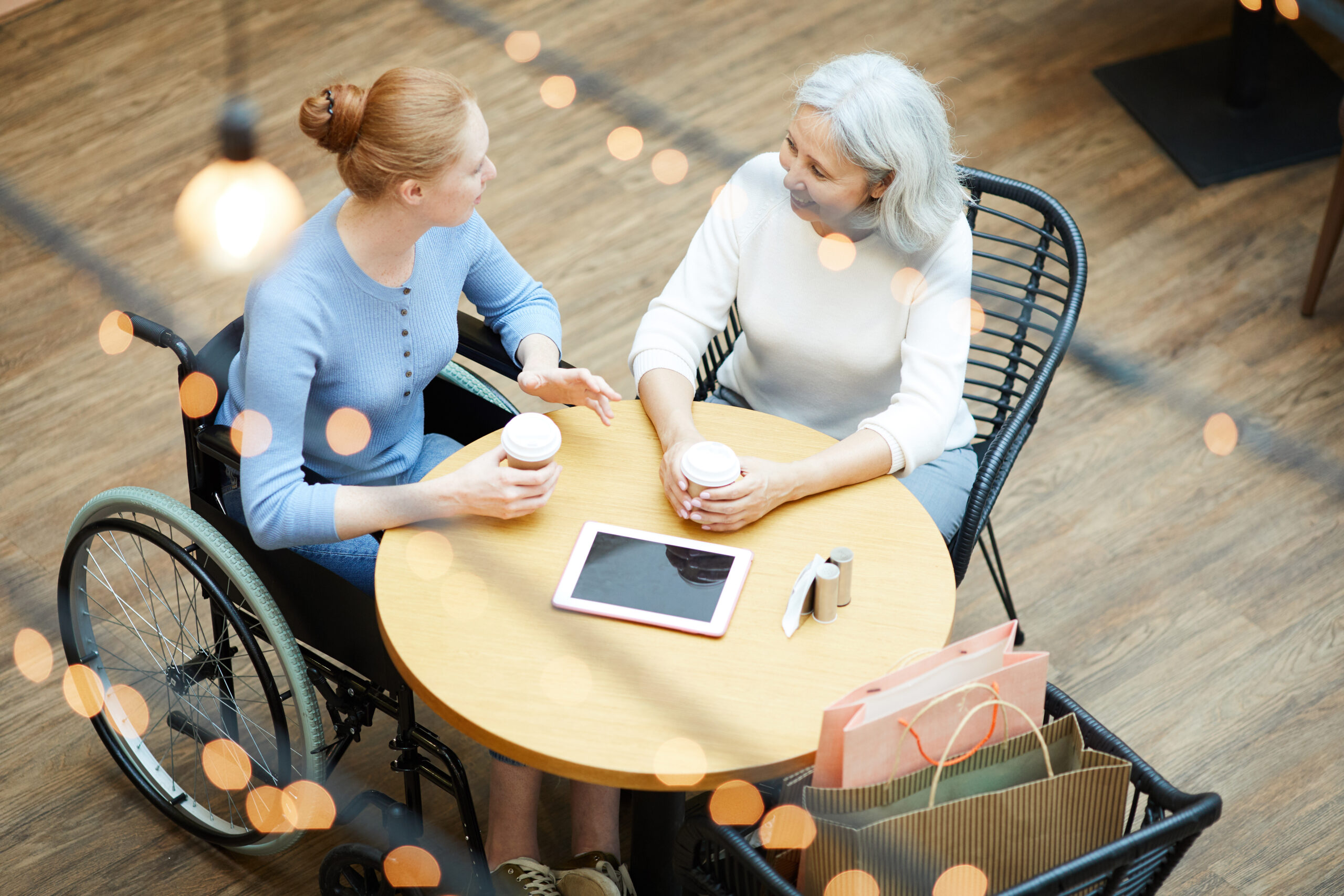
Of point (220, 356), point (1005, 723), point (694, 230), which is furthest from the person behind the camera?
point (694, 230)

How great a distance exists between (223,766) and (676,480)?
3.28 feet

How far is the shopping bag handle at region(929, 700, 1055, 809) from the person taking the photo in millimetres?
1319

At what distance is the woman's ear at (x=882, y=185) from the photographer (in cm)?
175

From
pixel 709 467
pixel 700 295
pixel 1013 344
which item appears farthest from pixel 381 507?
pixel 1013 344

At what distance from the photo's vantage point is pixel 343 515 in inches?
62.4

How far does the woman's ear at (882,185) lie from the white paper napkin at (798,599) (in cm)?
55

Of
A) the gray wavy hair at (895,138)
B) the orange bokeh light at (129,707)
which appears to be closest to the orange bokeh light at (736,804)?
the gray wavy hair at (895,138)

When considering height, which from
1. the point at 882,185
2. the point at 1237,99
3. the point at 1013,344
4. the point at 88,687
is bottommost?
the point at 88,687

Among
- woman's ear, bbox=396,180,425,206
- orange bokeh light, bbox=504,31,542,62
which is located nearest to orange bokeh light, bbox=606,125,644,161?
orange bokeh light, bbox=504,31,542,62

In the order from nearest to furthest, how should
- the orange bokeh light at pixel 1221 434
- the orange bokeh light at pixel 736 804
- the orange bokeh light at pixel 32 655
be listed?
the orange bokeh light at pixel 736 804
the orange bokeh light at pixel 32 655
the orange bokeh light at pixel 1221 434

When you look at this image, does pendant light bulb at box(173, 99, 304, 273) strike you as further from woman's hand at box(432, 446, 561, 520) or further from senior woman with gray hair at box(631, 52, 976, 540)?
woman's hand at box(432, 446, 561, 520)

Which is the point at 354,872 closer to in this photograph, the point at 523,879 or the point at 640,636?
the point at 523,879

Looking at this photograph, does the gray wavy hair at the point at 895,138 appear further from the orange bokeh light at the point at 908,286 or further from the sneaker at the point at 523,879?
the sneaker at the point at 523,879

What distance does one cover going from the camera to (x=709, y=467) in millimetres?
1582
